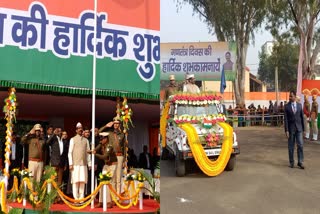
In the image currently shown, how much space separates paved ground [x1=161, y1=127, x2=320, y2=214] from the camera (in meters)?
2.09

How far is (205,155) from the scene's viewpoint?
357 cm

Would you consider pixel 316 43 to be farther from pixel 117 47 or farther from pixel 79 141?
pixel 79 141

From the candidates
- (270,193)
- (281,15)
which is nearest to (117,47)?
(281,15)

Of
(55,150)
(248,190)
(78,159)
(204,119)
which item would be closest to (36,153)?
(55,150)

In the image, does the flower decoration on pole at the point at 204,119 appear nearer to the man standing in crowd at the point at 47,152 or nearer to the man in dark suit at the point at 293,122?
the man in dark suit at the point at 293,122

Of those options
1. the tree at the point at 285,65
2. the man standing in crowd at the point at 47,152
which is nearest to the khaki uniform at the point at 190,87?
the man standing in crowd at the point at 47,152

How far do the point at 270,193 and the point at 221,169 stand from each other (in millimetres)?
593

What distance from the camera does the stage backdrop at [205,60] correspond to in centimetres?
218

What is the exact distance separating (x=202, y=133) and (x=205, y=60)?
1382 mm

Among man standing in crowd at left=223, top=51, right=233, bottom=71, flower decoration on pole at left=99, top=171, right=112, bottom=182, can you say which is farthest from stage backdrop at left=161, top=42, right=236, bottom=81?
flower decoration on pole at left=99, top=171, right=112, bottom=182

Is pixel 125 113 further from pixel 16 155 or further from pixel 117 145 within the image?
pixel 16 155

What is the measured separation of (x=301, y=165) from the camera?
3.93 m

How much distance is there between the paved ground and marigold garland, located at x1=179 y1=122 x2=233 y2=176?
2.8 inches

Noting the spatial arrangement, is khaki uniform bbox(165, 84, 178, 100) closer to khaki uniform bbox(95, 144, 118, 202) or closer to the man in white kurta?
khaki uniform bbox(95, 144, 118, 202)
